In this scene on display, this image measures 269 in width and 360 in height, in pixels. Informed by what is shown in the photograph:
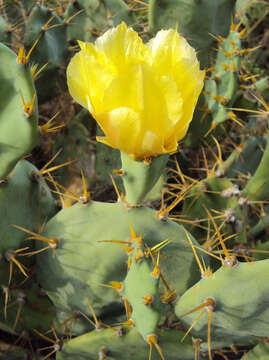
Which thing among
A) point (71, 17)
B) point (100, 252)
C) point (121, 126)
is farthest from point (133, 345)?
point (71, 17)

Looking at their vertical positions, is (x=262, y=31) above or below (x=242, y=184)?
above

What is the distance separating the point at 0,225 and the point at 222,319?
57cm

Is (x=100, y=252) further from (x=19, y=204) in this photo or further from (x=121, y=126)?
(x=121, y=126)

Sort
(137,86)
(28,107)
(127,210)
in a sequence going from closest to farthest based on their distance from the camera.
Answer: (137,86), (28,107), (127,210)

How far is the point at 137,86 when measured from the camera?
0.73 m

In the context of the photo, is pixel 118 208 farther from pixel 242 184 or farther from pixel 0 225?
pixel 242 184

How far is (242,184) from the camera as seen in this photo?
172 cm

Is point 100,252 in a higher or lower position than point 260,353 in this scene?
higher

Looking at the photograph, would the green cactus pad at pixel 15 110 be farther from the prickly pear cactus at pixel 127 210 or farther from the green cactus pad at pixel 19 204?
the green cactus pad at pixel 19 204

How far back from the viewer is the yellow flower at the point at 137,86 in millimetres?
733

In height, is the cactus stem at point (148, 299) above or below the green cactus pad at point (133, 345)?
above

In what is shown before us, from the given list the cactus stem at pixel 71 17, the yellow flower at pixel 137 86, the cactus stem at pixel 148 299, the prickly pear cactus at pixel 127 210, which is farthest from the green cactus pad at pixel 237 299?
the cactus stem at pixel 71 17

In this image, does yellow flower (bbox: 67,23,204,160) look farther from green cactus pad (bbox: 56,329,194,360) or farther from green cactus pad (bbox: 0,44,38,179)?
green cactus pad (bbox: 56,329,194,360)

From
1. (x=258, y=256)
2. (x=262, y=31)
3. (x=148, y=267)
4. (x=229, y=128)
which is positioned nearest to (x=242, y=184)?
(x=229, y=128)
